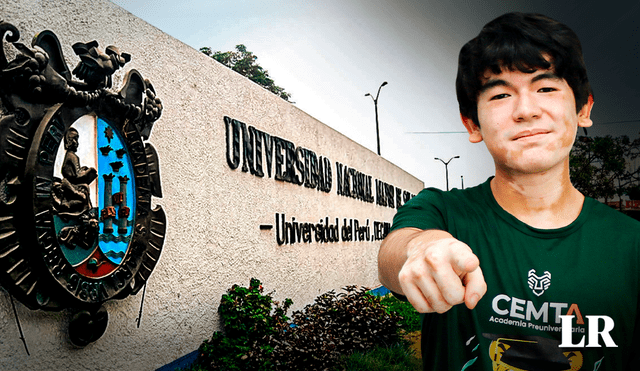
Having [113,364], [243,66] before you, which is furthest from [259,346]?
[243,66]

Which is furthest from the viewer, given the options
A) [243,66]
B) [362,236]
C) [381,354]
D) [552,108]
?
[243,66]

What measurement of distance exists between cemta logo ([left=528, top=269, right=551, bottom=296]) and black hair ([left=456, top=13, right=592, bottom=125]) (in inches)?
17.7

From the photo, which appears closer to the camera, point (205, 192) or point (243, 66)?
point (205, 192)

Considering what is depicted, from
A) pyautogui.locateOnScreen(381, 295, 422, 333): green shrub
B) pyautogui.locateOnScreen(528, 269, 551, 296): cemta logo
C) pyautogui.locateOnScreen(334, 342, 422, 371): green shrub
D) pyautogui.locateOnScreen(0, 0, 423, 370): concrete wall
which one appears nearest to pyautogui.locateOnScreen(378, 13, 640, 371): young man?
pyautogui.locateOnScreen(528, 269, 551, 296): cemta logo

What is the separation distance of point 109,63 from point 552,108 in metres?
2.98

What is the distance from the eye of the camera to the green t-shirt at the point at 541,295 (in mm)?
1066

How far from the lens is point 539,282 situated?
44.1 inches

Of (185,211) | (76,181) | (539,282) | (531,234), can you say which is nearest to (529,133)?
(531,234)

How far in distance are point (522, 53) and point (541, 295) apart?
618 mm

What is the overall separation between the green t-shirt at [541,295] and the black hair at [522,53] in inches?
12.7

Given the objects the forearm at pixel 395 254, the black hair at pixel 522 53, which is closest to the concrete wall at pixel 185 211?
the forearm at pixel 395 254

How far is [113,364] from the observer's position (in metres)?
3.32

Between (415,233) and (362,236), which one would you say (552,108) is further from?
(362,236)

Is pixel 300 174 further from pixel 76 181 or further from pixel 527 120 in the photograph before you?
pixel 527 120
